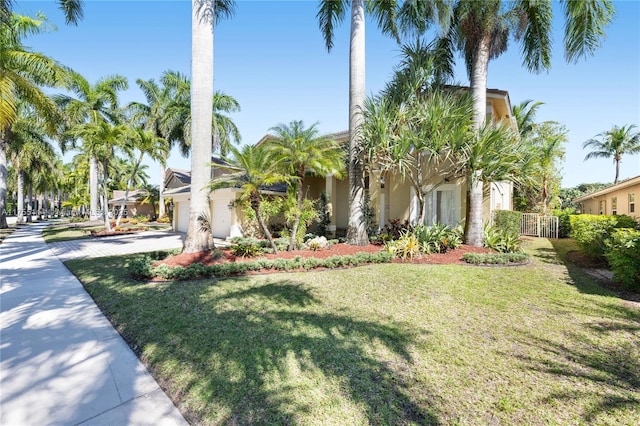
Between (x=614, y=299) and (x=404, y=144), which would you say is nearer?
(x=614, y=299)

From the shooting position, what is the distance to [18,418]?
2.89m

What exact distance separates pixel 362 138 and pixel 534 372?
993cm

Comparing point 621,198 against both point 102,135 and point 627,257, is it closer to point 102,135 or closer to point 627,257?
point 627,257

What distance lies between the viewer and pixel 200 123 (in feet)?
33.2

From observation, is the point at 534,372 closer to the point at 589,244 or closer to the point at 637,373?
the point at 637,373

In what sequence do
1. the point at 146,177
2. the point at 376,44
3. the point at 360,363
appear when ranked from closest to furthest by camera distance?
the point at 360,363, the point at 376,44, the point at 146,177

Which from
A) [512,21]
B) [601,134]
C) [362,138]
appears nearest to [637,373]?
[362,138]

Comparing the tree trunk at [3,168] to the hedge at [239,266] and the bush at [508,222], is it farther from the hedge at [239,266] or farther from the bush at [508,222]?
the bush at [508,222]

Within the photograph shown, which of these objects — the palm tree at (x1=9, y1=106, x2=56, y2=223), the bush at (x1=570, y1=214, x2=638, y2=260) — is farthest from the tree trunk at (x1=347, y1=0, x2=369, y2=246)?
the palm tree at (x1=9, y1=106, x2=56, y2=223)

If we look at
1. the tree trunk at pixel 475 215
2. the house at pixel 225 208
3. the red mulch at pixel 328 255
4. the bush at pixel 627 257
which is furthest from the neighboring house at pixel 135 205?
the bush at pixel 627 257

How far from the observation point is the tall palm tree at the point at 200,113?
997 centimetres

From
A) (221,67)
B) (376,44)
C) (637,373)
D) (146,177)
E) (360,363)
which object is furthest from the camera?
(146,177)

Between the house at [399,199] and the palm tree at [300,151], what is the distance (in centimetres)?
223

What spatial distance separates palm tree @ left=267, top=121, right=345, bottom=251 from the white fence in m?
13.7
